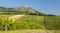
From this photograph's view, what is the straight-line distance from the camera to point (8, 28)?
13.6 feet

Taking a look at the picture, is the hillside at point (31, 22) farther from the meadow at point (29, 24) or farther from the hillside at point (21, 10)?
the hillside at point (21, 10)

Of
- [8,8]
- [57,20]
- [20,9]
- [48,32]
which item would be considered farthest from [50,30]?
[8,8]

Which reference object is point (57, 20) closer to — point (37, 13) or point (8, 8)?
point (37, 13)

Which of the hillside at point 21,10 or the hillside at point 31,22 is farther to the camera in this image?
the hillside at point 21,10

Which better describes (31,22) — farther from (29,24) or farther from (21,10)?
(21,10)

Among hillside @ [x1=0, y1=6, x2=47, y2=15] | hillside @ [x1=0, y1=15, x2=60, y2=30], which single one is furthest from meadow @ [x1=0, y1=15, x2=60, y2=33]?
hillside @ [x1=0, y1=6, x2=47, y2=15]

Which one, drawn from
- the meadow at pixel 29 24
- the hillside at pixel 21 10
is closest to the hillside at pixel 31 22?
the meadow at pixel 29 24

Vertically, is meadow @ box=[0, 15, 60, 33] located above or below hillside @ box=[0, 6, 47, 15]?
below

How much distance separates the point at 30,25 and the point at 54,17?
0.72m

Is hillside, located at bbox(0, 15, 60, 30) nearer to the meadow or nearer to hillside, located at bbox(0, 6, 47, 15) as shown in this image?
the meadow

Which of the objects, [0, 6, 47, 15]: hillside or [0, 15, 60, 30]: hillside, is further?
[0, 6, 47, 15]: hillside

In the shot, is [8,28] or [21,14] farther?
[21,14]

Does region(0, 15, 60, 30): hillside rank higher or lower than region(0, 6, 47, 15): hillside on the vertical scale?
lower

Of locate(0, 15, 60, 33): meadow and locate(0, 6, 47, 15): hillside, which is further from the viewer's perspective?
locate(0, 6, 47, 15): hillside
